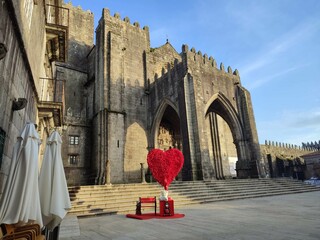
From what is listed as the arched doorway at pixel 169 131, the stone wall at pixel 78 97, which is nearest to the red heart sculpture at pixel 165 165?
the stone wall at pixel 78 97

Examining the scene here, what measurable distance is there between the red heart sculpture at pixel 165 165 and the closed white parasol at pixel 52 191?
5.16 m

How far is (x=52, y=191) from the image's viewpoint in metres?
4.28

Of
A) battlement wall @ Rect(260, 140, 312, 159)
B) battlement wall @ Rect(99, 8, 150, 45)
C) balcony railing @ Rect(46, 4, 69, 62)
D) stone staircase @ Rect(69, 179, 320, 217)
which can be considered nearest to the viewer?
stone staircase @ Rect(69, 179, 320, 217)

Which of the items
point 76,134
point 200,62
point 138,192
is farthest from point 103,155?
point 200,62

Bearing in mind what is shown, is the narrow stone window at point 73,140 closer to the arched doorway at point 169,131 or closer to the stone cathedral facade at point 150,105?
the stone cathedral facade at point 150,105

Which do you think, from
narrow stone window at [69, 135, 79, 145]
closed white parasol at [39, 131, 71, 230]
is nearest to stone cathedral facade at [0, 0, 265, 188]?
narrow stone window at [69, 135, 79, 145]

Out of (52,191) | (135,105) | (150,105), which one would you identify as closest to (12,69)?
(52,191)

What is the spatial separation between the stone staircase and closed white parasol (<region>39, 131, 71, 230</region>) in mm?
5032

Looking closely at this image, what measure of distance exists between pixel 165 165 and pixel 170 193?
3.68 meters

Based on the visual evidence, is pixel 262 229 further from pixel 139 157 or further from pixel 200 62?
pixel 200 62

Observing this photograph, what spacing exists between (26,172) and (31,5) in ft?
20.3

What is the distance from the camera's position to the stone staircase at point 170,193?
1006cm

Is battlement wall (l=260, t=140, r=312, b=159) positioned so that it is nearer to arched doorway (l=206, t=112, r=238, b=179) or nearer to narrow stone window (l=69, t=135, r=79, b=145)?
arched doorway (l=206, t=112, r=238, b=179)

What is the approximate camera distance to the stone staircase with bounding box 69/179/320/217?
33.0 feet
